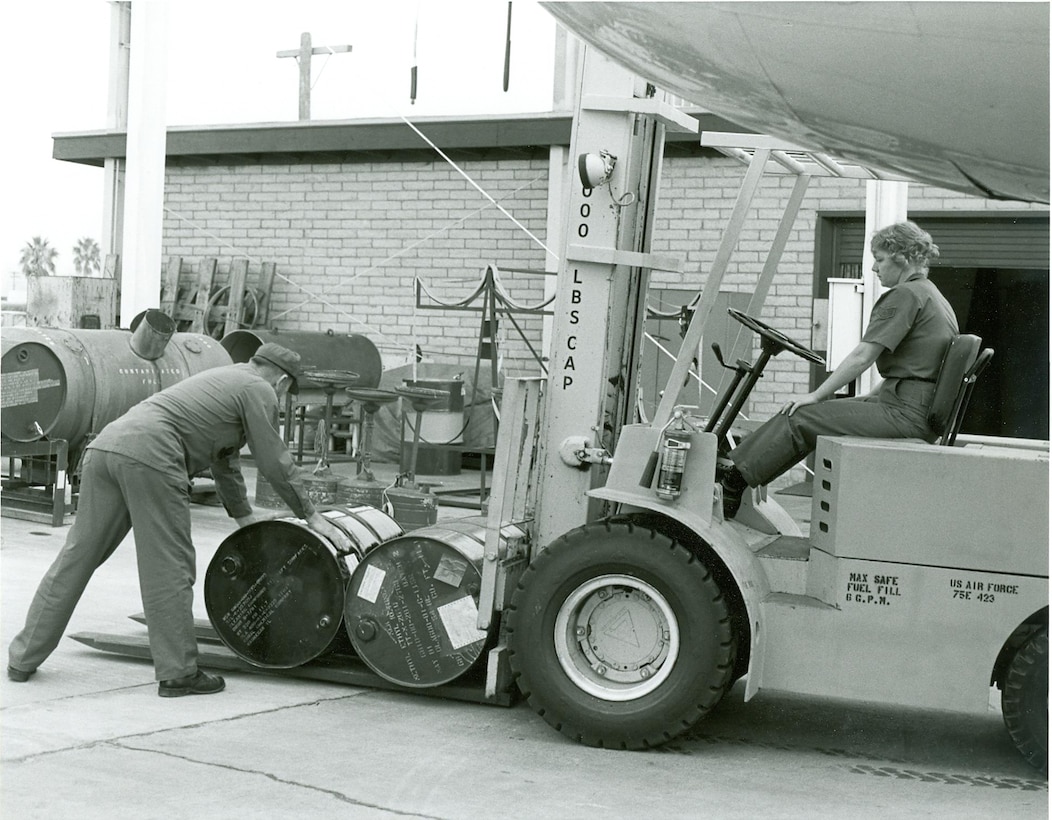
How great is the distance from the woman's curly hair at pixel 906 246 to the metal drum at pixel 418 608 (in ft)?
6.78

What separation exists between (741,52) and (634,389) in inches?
100

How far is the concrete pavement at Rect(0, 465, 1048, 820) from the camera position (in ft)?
15.4

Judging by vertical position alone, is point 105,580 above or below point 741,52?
below

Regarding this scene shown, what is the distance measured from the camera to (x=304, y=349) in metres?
15.6

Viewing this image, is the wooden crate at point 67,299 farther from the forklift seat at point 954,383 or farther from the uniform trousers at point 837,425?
the forklift seat at point 954,383

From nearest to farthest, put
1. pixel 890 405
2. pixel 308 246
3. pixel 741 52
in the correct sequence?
pixel 741 52 → pixel 890 405 → pixel 308 246

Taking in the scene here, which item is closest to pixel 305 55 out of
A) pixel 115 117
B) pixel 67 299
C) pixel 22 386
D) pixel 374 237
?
pixel 115 117

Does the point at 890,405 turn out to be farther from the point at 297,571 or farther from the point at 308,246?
the point at 308,246

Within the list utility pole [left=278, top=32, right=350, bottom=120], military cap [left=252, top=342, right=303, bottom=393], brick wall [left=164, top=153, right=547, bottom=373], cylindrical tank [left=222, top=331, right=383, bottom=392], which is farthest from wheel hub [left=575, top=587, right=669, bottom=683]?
utility pole [left=278, top=32, right=350, bottom=120]

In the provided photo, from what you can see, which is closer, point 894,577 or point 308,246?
point 894,577

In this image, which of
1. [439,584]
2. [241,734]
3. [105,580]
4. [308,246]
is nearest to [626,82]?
[439,584]

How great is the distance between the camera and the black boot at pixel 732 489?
5.88 m

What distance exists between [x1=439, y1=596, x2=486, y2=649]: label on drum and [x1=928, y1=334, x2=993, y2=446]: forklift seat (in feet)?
7.07

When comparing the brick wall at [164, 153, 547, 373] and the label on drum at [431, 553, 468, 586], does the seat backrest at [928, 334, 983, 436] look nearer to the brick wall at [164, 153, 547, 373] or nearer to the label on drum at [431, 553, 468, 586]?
the label on drum at [431, 553, 468, 586]
